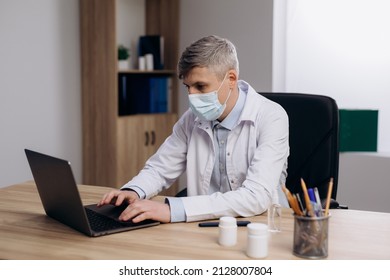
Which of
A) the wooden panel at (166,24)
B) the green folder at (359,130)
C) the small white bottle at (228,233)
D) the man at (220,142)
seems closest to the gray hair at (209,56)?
the man at (220,142)

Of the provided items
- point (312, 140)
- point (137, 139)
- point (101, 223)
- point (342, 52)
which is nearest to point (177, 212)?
point (101, 223)

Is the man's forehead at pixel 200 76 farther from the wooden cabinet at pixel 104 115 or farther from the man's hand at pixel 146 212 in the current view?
the wooden cabinet at pixel 104 115

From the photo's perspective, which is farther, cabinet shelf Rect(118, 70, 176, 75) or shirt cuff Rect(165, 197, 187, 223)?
cabinet shelf Rect(118, 70, 176, 75)

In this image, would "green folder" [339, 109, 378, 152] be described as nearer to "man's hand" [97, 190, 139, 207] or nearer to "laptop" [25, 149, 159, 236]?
"man's hand" [97, 190, 139, 207]

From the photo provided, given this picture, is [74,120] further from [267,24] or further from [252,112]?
[252,112]

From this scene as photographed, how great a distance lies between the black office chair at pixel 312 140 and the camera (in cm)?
206

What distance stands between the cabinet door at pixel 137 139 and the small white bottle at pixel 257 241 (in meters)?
2.42

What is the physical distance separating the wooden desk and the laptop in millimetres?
25

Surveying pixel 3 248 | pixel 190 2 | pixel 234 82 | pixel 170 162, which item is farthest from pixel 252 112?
pixel 190 2

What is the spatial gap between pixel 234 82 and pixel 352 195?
1.92 meters

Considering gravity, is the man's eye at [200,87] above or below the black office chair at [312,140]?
above

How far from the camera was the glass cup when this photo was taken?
152cm

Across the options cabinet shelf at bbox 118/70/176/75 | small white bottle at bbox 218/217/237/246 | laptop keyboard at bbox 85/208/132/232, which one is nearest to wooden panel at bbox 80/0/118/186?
cabinet shelf at bbox 118/70/176/75

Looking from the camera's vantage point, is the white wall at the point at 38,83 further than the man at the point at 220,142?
Yes
